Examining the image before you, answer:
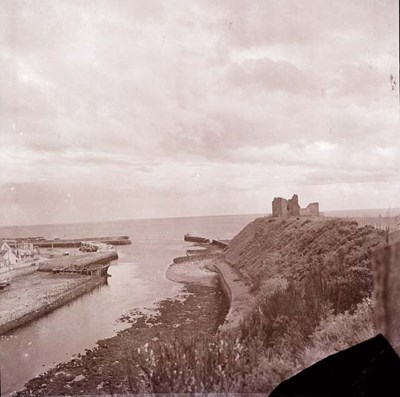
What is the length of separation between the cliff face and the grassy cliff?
0.04 ft

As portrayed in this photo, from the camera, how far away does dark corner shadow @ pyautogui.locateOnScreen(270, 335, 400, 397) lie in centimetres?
191

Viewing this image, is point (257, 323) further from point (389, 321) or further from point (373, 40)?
point (373, 40)

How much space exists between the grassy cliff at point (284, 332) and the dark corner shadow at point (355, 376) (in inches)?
44.6

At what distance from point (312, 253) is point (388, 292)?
1318mm

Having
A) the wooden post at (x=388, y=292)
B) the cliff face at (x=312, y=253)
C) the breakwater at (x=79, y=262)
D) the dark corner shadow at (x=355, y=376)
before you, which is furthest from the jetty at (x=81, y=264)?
the wooden post at (x=388, y=292)

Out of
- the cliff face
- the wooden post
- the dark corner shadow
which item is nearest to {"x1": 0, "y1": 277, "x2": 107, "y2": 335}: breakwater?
the cliff face

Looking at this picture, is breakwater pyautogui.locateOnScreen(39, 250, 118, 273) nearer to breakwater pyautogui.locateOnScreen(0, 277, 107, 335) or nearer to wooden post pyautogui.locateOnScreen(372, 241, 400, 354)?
breakwater pyautogui.locateOnScreen(0, 277, 107, 335)

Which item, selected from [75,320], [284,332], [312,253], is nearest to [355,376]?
[284,332]

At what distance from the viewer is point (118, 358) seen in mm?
3484

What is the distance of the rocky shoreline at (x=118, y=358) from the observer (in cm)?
333

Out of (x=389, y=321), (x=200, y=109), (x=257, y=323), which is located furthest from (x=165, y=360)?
(x=200, y=109)

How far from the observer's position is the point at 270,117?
379 cm

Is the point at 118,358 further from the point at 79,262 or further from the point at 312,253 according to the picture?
the point at 312,253

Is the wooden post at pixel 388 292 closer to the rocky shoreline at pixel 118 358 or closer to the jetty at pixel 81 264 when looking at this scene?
the rocky shoreline at pixel 118 358
